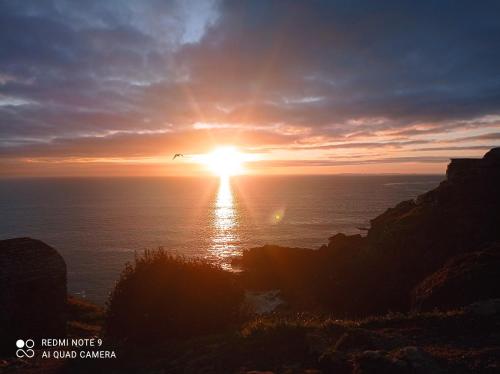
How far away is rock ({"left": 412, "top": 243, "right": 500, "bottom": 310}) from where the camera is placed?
23.2 metres

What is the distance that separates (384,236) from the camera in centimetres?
4525

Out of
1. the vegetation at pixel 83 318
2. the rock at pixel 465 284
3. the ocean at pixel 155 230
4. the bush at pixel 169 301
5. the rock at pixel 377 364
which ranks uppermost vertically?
the rock at pixel 377 364

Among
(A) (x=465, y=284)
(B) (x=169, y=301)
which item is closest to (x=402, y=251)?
(A) (x=465, y=284)

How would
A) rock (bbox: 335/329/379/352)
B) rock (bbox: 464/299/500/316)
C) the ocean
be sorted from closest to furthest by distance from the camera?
1. rock (bbox: 335/329/379/352)
2. rock (bbox: 464/299/500/316)
3. the ocean

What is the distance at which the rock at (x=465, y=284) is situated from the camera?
2316cm

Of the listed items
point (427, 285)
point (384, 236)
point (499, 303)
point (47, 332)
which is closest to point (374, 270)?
point (384, 236)

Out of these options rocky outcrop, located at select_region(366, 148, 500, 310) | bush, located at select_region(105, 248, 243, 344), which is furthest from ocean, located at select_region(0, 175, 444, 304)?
bush, located at select_region(105, 248, 243, 344)

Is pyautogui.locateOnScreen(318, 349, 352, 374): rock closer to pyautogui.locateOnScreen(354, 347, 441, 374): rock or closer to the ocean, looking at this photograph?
pyautogui.locateOnScreen(354, 347, 441, 374): rock

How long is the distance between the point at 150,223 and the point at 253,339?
11296cm

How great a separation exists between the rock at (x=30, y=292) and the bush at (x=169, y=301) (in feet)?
22.1

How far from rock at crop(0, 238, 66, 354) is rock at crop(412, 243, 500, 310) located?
21.4 meters

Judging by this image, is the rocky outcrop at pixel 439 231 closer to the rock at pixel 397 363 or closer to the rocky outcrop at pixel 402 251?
the rocky outcrop at pixel 402 251

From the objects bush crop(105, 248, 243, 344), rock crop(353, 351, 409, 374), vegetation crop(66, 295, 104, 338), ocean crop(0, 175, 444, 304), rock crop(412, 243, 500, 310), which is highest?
rock crop(353, 351, 409, 374)

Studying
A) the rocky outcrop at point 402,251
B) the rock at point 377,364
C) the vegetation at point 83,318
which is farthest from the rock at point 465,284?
the vegetation at point 83,318
